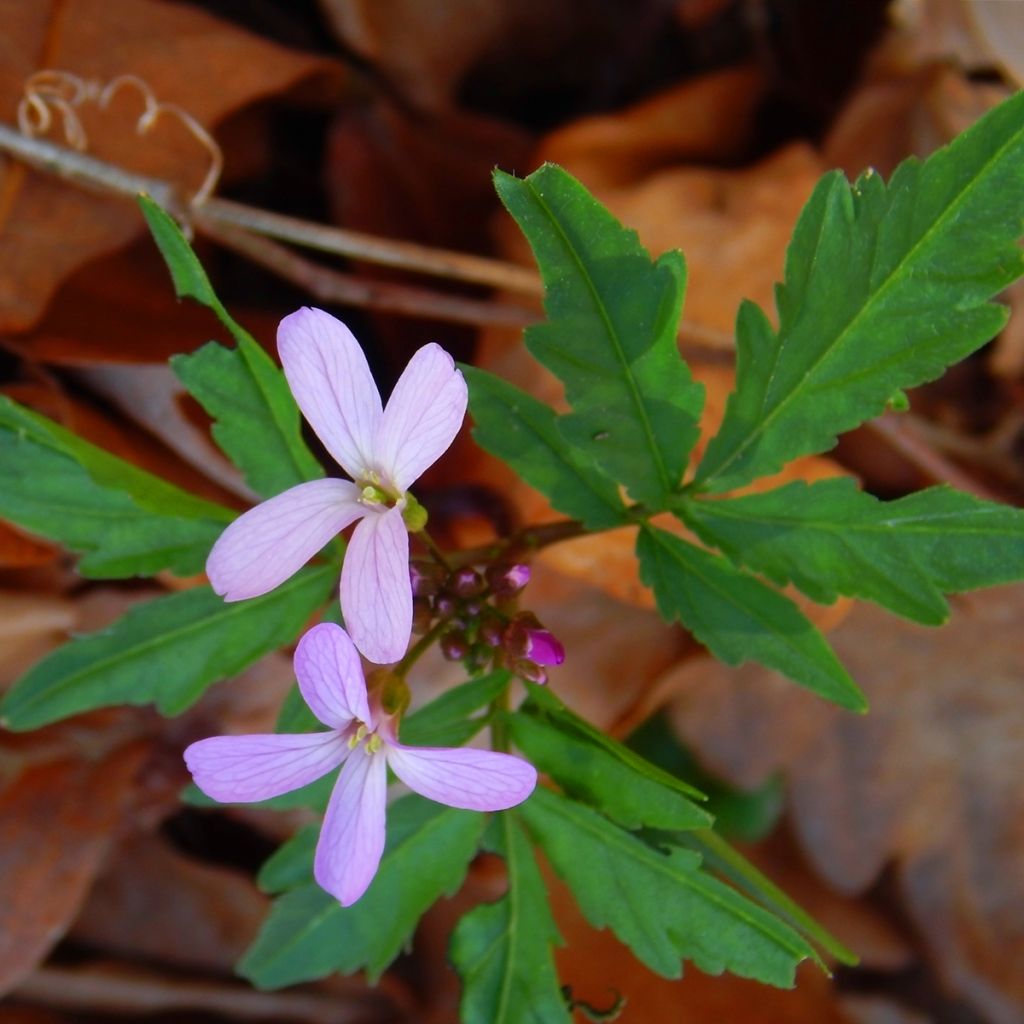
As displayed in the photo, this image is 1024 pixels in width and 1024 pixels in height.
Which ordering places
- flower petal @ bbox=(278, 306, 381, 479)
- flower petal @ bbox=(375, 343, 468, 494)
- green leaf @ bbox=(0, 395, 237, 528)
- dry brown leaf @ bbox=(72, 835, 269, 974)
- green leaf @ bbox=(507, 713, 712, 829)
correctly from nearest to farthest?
flower petal @ bbox=(375, 343, 468, 494)
flower petal @ bbox=(278, 306, 381, 479)
green leaf @ bbox=(507, 713, 712, 829)
green leaf @ bbox=(0, 395, 237, 528)
dry brown leaf @ bbox=(72, 835, 269, 974)

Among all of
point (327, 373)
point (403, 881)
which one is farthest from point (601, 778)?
point (327, 373)

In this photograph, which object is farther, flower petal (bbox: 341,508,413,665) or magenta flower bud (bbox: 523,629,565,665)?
magenta flower bud (bbox: 523,629,565,665)

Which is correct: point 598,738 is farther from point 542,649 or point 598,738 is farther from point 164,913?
point 164,913

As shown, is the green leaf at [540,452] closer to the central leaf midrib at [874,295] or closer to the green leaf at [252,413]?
the central leaf midrib at [874,295]

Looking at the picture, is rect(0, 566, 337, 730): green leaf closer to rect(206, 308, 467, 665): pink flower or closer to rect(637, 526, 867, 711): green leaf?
rect(206, 308, 467, 665): pink flower

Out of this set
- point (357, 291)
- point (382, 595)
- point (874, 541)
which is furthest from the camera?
point (357, 291)

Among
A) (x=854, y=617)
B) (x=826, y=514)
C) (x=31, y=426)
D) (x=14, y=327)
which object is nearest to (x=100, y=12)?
(x=14, y=327)

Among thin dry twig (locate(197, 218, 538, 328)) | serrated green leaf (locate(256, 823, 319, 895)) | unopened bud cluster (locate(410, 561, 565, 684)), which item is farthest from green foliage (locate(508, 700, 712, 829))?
thin dry twig (locate(197, 218, 538, 328))
